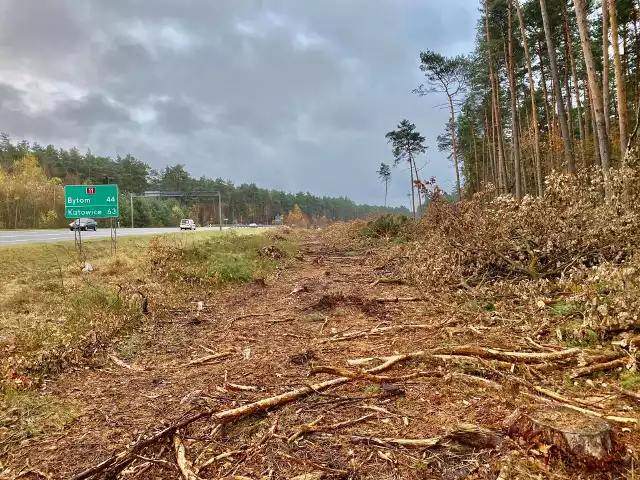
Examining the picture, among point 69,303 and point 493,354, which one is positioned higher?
point 69,303

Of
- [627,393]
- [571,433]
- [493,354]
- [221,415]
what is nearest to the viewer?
[571,433]

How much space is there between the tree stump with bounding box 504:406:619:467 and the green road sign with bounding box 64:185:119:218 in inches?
558

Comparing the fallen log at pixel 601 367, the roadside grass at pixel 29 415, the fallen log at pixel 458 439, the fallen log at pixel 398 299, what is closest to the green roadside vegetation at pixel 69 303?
the roadside grass at pixel 29 415

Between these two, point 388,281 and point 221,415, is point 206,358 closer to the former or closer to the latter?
point 221,415

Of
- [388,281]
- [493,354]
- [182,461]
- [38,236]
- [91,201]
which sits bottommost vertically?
[182,461]

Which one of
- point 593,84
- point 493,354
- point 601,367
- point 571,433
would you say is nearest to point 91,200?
point 493,354

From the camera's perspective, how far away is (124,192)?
67.7m

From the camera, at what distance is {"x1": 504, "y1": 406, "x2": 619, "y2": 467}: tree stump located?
6.84ft

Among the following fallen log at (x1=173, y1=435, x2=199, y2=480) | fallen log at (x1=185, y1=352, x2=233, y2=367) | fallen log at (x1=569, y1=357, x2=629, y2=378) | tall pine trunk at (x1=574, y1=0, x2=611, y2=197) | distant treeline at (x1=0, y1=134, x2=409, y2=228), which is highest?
distant treeline at (x1=0, y1=134, x2=409, y2=228)

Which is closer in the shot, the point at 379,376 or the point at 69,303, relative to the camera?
the point at 379,376

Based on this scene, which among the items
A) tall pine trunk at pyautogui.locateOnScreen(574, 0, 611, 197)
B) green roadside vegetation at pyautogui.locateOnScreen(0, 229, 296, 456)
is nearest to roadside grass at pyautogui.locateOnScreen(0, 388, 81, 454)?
green roadside vegetation at pyautogui.locateOnScreen(0, 229, 296, 456)

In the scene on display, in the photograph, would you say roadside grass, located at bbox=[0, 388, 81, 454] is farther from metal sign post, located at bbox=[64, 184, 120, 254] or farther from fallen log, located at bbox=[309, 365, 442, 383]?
metal sign post, located at bbox=[64, 184, 120, 254]

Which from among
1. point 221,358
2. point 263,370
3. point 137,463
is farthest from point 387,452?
point 221,358

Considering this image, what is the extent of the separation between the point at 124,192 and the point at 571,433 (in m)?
75.1
